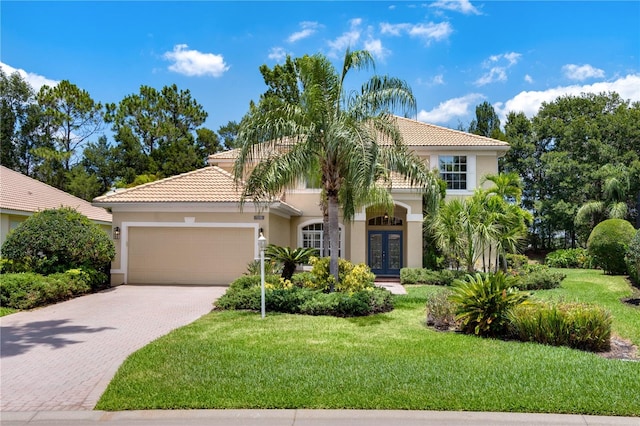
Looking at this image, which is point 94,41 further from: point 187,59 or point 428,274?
point 428,274

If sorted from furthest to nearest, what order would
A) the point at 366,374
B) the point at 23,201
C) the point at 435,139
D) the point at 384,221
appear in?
the point at 435,139 → the point at 384,221 → the point at 23,201 → the point at 366,374

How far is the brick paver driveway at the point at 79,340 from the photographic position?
585cm

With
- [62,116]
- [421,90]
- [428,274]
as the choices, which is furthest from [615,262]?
[62,116]

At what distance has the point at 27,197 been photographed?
2036 cm

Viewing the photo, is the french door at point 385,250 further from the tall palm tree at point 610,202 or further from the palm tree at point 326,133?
the tall palm tree at point 610,202

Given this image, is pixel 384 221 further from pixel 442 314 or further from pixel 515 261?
pixel 442 314

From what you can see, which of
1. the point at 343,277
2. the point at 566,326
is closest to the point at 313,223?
the point at 343,277

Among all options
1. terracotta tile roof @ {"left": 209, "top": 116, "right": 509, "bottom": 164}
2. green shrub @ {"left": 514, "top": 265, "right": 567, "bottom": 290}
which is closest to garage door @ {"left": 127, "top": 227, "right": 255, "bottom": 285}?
terracotta tile roof @ {"left": 209, "top": 116, "right": 509, "bottom": 164}

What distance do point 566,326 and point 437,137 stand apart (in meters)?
16.0

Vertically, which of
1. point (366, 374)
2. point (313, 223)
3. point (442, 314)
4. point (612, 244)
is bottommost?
point (366, 374)

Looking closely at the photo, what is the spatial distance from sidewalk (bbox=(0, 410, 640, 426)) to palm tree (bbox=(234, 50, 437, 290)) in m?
6.94

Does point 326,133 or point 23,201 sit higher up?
point 326,133

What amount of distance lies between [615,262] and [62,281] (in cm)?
1987

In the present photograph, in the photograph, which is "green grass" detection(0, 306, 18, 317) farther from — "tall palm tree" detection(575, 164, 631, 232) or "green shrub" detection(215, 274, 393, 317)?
"tall palm tree" detection(575, 164, 631, 232)
